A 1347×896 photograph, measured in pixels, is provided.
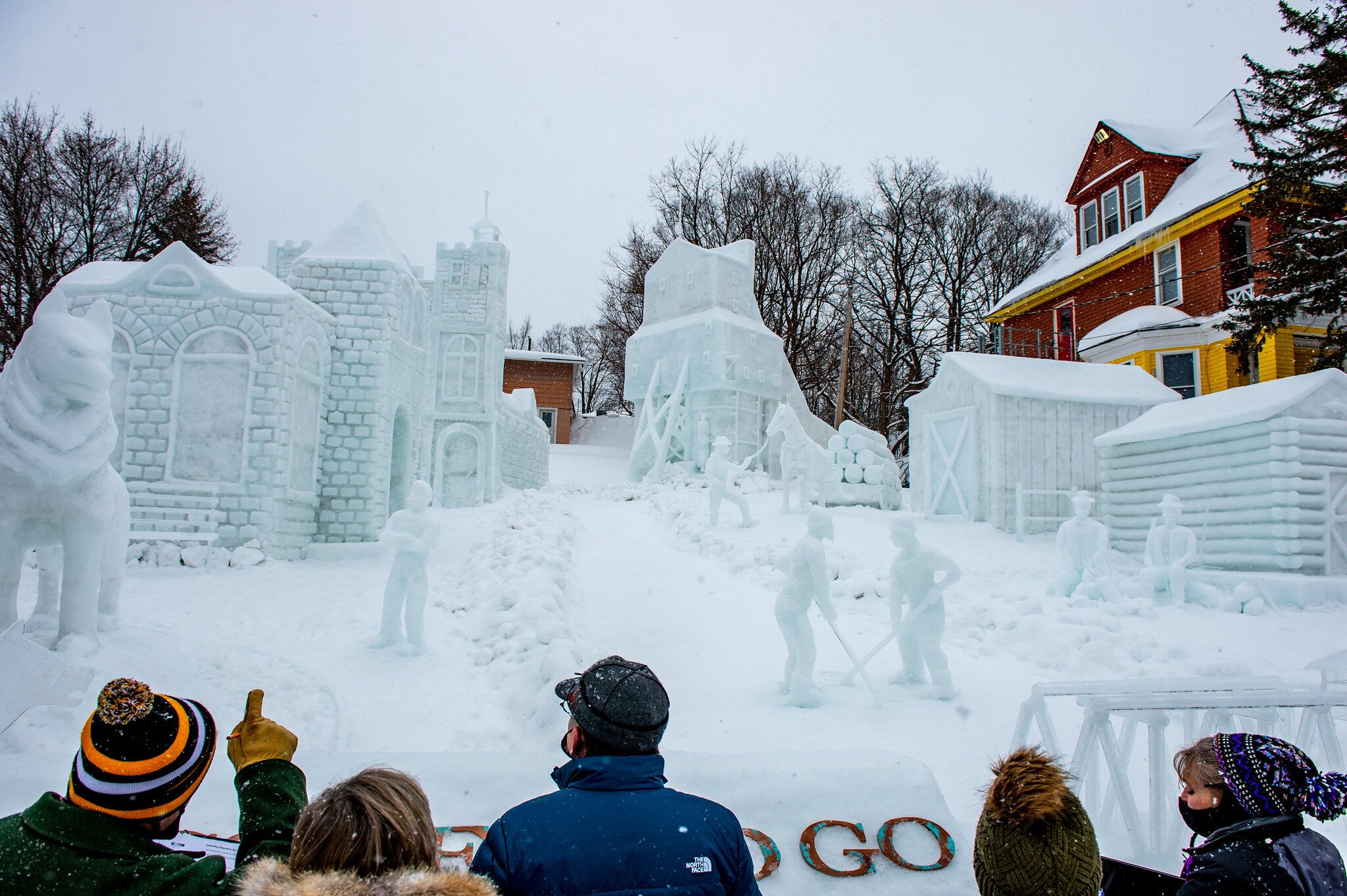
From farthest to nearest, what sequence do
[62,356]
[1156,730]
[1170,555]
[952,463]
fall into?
[952,463] → [1170,555] → [62,356] → [1156,730]

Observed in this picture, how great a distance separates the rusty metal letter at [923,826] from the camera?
3045mm

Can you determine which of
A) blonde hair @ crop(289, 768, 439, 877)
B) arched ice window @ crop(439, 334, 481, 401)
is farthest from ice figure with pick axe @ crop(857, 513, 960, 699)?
arched ice window @ crop(439, 334, 481, 401)

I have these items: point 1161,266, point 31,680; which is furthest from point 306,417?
point 1161,266

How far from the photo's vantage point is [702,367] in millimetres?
21531

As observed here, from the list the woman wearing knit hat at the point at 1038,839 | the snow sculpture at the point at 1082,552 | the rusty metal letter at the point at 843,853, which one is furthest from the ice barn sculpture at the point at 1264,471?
the woman wearing knit hat at the point at 1038,839

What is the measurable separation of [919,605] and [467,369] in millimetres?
14193

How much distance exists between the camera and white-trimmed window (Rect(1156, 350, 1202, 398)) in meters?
16.9

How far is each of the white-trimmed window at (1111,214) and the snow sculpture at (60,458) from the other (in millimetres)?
21777

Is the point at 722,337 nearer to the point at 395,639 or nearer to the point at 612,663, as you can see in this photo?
the point at 395,639

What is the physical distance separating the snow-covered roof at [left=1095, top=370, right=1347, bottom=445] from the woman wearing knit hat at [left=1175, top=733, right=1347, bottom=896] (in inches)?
382

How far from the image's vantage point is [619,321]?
34000 millimetres

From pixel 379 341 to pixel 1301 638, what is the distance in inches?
491

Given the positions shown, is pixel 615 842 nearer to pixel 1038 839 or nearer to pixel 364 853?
pixel 364 853

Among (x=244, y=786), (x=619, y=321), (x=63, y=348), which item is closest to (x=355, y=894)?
(x=244, y=786)
